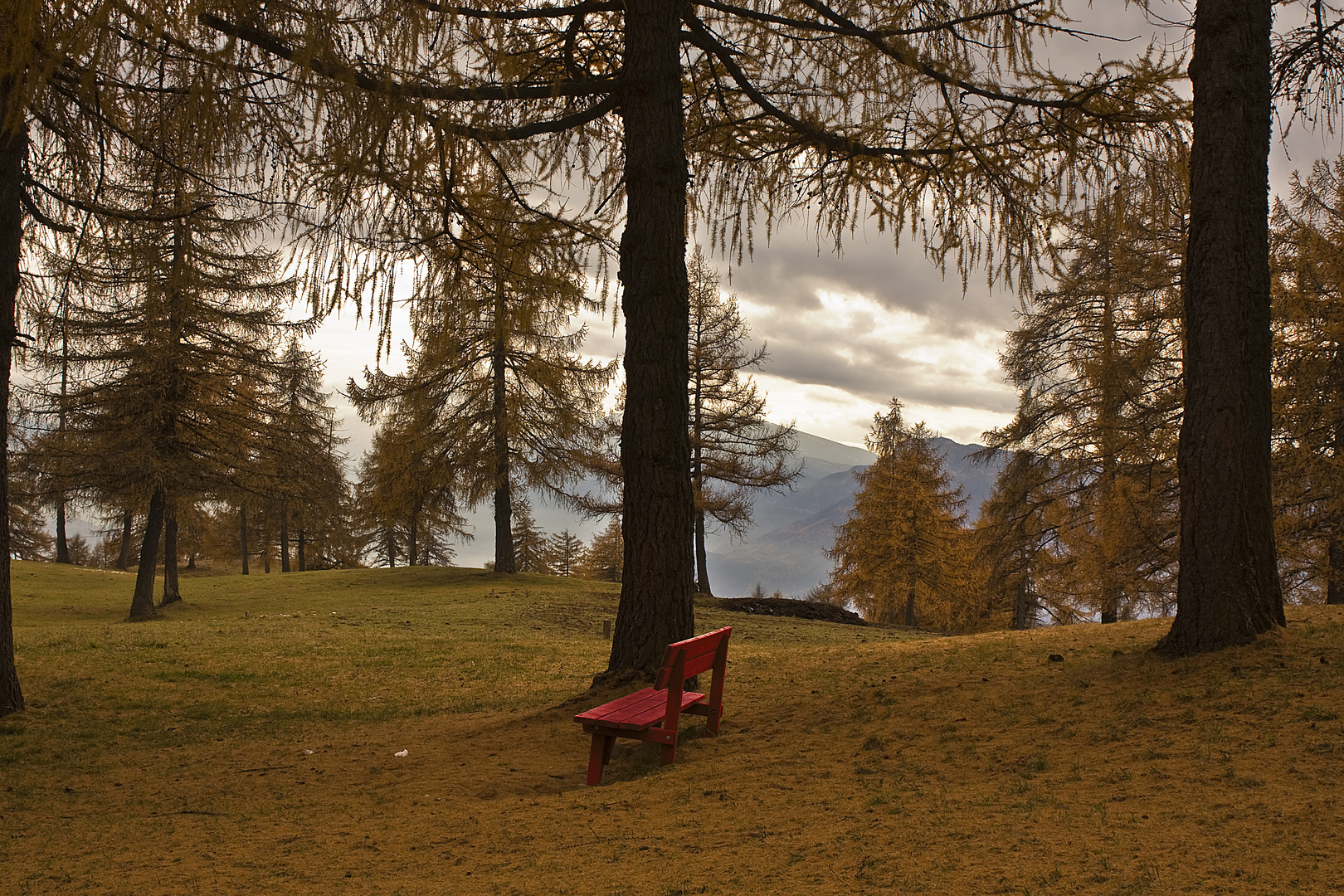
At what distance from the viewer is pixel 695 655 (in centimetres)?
474

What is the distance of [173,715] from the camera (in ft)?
23.1

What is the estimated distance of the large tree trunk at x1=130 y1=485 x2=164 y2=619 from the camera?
699 inches

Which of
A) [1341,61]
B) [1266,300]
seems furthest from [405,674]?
[1341,61]

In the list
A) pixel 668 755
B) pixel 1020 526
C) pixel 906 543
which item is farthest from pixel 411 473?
pixel 668 755

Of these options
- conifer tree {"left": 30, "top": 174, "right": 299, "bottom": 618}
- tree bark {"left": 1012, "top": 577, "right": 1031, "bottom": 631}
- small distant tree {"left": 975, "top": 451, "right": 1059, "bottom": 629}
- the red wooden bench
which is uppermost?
conifer tree {"left": 30, "top": 174, "right": 299, "bottom": 618}

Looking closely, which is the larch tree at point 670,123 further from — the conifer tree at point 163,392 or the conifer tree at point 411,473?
the conifer tree at point 411,473

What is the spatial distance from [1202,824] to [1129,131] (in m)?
5.70

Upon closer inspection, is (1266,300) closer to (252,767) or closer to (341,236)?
(341,236)

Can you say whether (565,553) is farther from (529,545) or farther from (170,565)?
(170,565)

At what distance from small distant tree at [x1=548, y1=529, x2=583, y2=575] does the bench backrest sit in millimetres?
45892

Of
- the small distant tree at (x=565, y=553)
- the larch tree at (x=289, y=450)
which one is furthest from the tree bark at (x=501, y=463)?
the small distant tree at (x=565, y=553)

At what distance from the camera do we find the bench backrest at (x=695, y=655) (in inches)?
→ 174

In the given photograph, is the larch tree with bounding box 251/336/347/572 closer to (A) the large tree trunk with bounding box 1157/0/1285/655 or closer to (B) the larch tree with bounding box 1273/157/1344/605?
→ (A) the large tree trunk with bounding box 1157/0/1285/655

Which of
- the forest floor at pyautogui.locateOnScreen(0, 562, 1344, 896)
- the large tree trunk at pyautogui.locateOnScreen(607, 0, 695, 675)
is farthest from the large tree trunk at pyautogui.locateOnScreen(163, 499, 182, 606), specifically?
the large tree trunk at pyautogui.locateOnScreen(607, 0, 695, 675)
